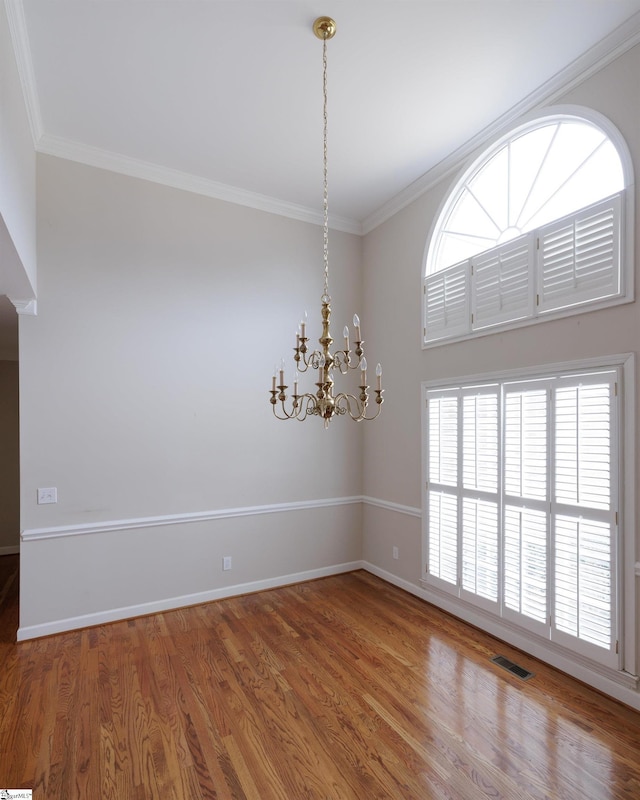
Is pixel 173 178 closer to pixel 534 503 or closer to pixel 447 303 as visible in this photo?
pixel 447 303

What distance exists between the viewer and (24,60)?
8.25 ft

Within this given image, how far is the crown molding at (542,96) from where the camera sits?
7.93ft

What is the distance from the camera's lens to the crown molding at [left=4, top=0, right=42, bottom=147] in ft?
7.28

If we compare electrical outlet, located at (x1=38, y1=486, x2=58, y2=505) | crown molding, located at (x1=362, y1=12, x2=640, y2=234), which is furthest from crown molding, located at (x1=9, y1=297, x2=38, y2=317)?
crown molding, located at (x1=362, y1=12, x2=640, y2=234)

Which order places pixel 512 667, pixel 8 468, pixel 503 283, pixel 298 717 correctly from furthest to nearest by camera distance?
pixel 8 468 → pixel 503 283 → pixel 512 667 → pixel 298 717

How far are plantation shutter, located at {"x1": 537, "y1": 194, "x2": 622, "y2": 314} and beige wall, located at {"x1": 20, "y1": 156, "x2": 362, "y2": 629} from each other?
2236 mm

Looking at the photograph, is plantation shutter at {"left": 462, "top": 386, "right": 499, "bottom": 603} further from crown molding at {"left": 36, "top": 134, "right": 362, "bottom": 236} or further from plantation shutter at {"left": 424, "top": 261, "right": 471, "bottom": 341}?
crown molding at {"left": 36, "top": 134, "right": 362, "bottom": 236}

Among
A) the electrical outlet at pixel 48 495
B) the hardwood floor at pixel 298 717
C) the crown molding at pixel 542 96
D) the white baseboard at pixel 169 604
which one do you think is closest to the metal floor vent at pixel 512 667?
the hardwood floor at pixel 298 717

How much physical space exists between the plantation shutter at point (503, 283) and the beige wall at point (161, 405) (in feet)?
5.59

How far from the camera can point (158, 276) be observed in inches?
146

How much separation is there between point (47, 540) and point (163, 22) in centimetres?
338

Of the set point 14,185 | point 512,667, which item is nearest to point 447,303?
point 512,667

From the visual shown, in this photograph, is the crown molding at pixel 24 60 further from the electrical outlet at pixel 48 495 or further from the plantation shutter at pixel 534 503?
the plantation shutter at pixel 534 503

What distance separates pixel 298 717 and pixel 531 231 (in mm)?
3226
